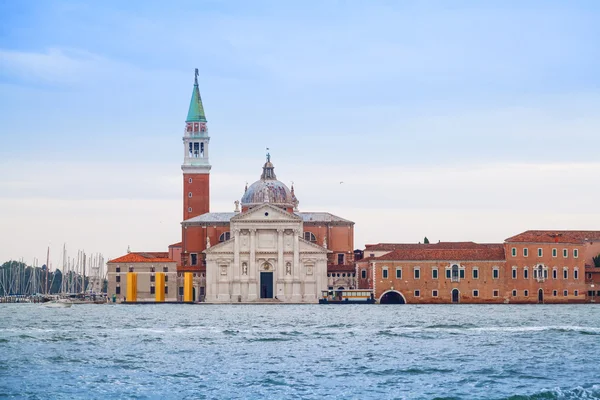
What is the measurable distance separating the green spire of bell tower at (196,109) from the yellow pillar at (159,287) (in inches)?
706

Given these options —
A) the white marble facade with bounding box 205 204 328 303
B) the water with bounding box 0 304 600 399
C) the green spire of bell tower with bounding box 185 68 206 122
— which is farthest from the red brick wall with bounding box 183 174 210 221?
the water with bounding box 0 304 600 399

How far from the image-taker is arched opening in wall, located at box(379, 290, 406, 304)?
95.4 metres

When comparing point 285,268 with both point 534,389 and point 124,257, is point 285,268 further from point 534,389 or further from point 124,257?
point 534,389

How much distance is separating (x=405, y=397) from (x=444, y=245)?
74822 millimetres

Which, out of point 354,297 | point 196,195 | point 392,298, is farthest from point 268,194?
point 392,298

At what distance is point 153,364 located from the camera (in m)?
36.4

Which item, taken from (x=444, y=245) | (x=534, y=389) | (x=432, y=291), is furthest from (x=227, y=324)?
(x=444, y=245)

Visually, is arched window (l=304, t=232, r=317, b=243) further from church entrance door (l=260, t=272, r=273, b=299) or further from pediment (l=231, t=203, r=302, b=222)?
church entrance door (l=260, t=272, r=273, b=299)

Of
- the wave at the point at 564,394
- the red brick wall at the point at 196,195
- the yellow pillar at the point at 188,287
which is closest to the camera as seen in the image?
the wave at the point at 564,394

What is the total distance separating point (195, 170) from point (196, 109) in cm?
645

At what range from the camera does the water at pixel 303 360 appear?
100ft

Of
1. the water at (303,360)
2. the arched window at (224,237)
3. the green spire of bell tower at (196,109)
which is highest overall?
the green spire of bell tower at (196,109)

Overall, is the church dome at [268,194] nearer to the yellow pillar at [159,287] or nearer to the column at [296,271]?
the column at [296,271]

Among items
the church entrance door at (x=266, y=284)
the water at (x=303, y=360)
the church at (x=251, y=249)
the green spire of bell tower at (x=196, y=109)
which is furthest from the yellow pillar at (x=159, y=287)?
the water at (x=303, y=360)
